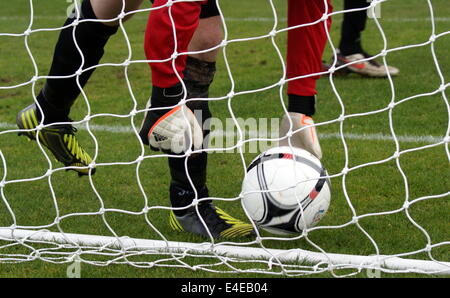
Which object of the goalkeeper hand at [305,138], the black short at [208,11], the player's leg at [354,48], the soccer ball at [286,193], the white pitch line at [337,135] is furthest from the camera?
the player's leg at [354,48]

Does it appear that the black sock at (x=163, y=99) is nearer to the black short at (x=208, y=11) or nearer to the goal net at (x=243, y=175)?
the goal net at (x=243, y=175)

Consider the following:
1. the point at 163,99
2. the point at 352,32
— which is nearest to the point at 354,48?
the point at 352,32

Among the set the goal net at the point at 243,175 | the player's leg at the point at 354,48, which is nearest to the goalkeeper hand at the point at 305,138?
the goal net at the point at 243,175

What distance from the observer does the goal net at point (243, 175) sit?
2.64 meters

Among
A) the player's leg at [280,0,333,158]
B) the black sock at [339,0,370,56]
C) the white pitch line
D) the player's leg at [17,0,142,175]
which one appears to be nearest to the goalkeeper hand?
the player's leg at [280,0,333,158]

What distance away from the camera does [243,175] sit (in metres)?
3.77

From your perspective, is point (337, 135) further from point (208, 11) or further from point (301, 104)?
point (208, 11)

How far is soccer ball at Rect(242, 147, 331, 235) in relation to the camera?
2719 mm

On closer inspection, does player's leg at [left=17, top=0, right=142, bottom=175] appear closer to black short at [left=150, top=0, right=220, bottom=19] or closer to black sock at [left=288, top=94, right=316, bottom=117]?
black short at [left=150, top=0, right=220, bottom=19]

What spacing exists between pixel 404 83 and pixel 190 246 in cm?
307

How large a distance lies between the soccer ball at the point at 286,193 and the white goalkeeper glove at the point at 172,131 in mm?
307

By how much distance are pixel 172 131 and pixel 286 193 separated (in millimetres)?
493

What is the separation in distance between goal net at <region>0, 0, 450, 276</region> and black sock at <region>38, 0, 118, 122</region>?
13 cm

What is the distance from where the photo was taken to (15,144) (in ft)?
14.5
